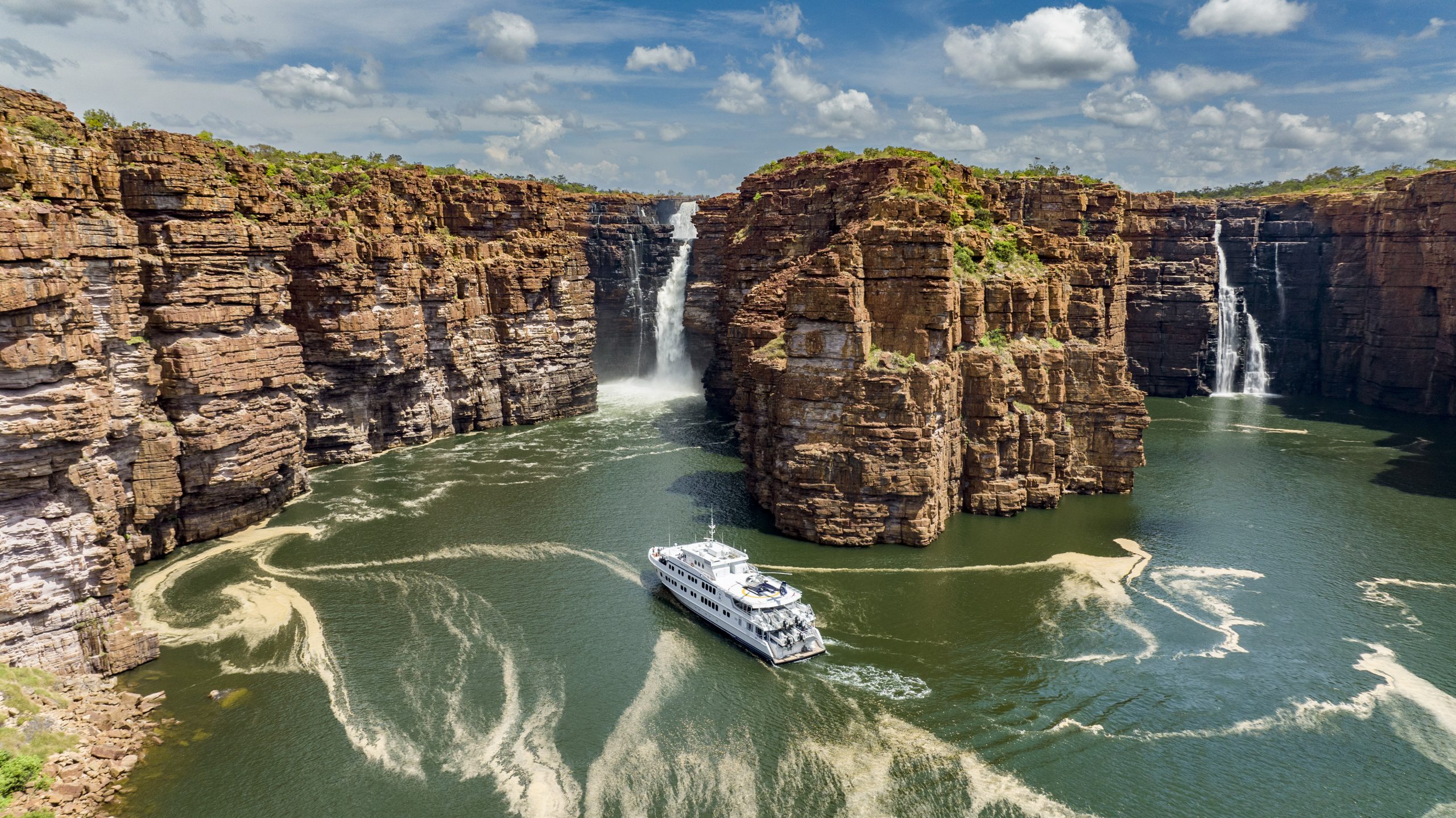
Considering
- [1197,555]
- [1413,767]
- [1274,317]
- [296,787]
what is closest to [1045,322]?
[1197,555]

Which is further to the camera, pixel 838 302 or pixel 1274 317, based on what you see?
pixel 1274 317

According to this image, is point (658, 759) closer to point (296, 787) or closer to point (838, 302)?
point (296, 787)

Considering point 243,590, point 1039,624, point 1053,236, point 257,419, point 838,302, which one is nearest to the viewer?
point 1039,624

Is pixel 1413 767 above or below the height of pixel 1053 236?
below

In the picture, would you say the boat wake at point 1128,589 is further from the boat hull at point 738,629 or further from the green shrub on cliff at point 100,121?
the green shrub on cliff at point 100,121

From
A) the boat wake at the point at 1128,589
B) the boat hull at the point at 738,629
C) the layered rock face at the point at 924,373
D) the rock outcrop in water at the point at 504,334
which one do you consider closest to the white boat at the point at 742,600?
the boat hull at the point at 738,629

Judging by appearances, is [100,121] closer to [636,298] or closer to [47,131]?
[47,131]

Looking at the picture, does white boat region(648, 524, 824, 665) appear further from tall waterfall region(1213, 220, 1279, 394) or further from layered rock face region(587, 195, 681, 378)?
tall waterfall region(1213, 220, 1279, 394)

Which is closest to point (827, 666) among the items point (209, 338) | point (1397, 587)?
point (1397, 587)
